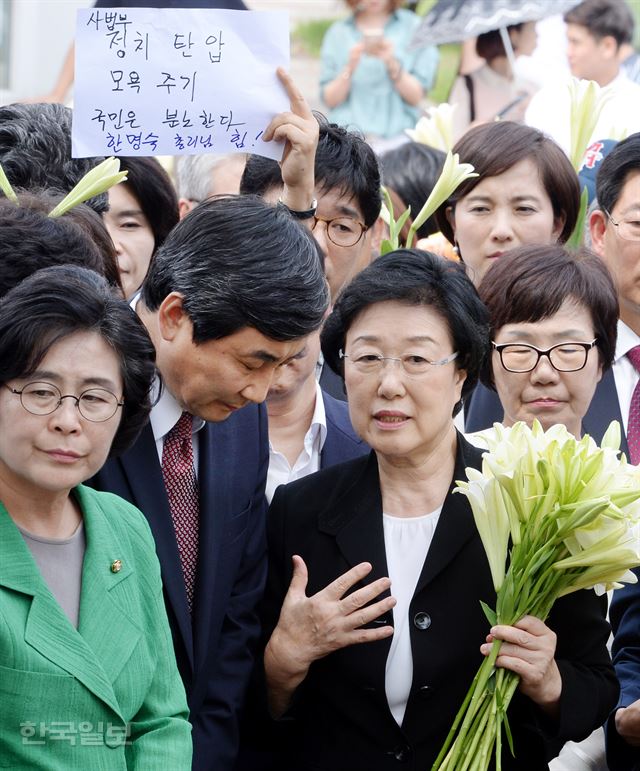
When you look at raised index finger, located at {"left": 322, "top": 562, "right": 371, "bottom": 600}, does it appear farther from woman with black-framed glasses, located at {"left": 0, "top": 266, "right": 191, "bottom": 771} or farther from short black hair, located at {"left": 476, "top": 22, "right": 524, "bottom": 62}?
short black hair, located at {"left": 476, "top": 22, "right": 524, "bottom": 62}

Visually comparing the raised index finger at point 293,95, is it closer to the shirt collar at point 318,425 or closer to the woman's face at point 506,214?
the shirt collar at point 318,425

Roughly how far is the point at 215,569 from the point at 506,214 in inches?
77.6

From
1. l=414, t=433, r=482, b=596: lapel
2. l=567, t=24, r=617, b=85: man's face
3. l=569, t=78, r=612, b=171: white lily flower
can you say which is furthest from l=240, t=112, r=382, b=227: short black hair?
l=567, t=24, r=617, b=85: man's face

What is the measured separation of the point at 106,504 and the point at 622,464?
1163 millimetres

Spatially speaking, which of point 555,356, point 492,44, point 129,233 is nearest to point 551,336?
point 555,356

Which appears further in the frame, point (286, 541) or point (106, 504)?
point (286, 541)

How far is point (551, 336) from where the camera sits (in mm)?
4164

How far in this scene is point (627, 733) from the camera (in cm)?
368

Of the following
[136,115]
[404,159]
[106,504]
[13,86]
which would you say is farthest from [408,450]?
[13,86]

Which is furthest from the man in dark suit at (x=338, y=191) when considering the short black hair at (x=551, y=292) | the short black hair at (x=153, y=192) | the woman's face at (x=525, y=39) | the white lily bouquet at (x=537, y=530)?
the woman's face at (x=525, y=39)

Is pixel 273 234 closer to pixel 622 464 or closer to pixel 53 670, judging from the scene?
pixel 622 464

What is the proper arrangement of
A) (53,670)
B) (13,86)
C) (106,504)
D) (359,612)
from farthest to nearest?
(13,86) < (359,612) < (106,504) < (53,670)

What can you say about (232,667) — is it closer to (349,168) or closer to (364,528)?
(364,528)

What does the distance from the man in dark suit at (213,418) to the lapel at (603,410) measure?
1243 millimetres
